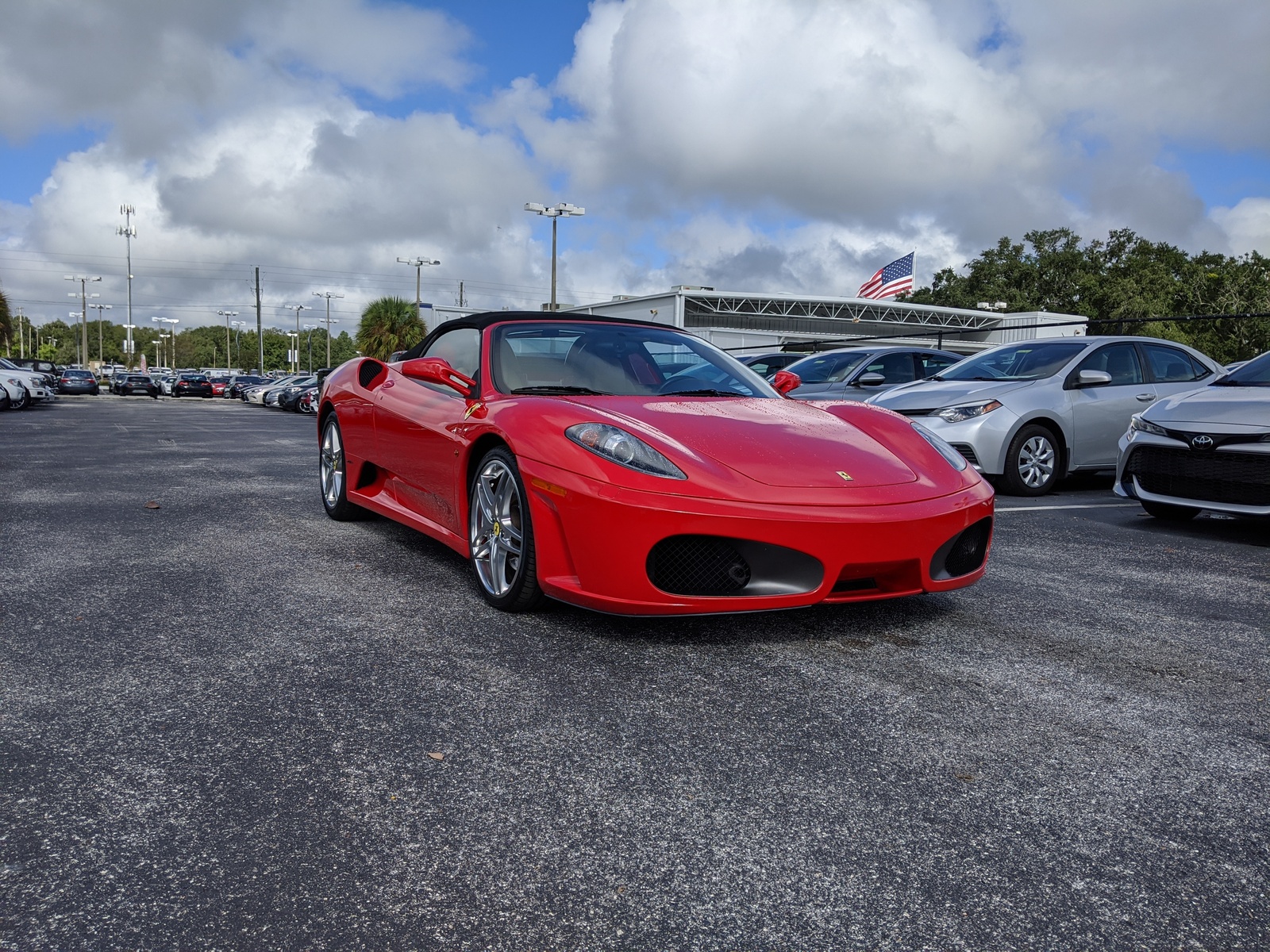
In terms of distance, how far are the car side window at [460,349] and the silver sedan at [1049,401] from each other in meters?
4.44

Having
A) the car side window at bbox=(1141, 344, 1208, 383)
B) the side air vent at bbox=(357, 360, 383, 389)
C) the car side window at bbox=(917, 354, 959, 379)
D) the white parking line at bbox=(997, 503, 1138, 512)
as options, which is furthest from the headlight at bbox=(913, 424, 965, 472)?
the car side window at bbox=(917, 354, 959, 379)

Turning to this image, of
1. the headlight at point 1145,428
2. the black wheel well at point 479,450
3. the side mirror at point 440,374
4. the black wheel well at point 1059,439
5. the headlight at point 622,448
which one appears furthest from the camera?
the black wheel well at point 1059,439

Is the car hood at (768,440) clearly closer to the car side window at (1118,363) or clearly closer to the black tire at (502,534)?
the black tire at (502,534)

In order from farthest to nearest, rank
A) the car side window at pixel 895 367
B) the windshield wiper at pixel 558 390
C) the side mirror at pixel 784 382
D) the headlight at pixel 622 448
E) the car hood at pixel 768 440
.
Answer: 1. the car side window at pixel 895 367
2. the side mirror at pixel 784 382
3. the windshield wiper at pixel 558 390
4. the car hood at pixel 768 440
5. the headlight at pixel 622 448

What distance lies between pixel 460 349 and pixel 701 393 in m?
1.23

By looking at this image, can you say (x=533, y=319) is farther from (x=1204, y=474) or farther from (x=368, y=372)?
(x=1204, y=474)

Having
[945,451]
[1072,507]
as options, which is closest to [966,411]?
[1072,507]

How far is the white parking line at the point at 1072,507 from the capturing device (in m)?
7.16

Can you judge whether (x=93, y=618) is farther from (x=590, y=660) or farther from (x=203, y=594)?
(x=590, y=660)

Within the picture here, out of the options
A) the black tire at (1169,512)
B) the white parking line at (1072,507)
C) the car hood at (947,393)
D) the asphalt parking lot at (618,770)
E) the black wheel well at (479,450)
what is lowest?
the asphalt parking lot at (618,770)

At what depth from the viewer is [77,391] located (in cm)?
4875

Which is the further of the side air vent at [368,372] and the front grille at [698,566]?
the side air vent at [368,372]

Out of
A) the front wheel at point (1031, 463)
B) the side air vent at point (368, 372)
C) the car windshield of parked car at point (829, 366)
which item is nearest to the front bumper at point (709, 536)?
the side air vent at point (368, 372)

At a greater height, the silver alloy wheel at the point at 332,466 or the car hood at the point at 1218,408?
the car hood at the point at 1218,408
